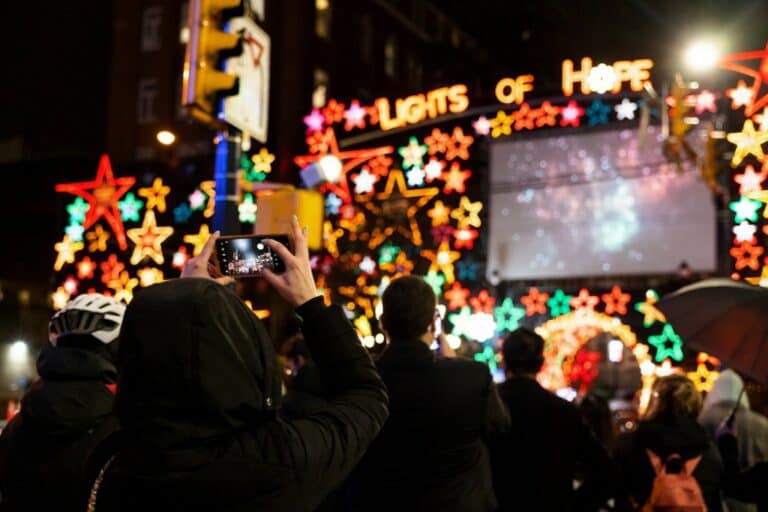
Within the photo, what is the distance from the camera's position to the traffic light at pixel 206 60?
5.71 m

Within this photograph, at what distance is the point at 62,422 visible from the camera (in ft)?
10.3

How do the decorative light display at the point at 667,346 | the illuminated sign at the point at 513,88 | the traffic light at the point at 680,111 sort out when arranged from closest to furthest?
1. the traffic light at the point at 680,111
2. the illuminated sign at the point at 513,88
3. the decorative light display at the point at 667,346

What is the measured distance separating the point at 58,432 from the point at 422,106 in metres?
14.0

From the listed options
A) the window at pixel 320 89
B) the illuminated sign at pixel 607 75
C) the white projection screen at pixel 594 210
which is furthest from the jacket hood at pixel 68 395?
the window at pixel 320 89

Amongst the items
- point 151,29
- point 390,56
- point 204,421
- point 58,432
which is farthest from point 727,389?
point 390,56

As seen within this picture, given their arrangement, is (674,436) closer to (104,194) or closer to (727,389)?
(727,389)

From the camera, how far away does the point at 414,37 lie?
42219 millimetres

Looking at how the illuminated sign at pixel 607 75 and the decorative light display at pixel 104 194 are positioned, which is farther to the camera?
the decorative light display at pixel 104 194

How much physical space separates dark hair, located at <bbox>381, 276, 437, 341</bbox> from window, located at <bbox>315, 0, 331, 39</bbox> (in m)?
31.4

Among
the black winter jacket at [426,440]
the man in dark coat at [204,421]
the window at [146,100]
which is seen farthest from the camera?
the window at [146,100]

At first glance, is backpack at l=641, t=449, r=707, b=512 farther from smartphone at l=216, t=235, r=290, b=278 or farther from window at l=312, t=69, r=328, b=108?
window at l=312, t=69, r=328, b=108

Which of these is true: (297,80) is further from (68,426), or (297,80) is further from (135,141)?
(68,426)

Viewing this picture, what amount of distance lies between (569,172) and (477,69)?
1763 cm

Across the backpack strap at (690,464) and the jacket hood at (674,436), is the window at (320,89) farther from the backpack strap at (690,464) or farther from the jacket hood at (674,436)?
the backpack strap at (690,464)
